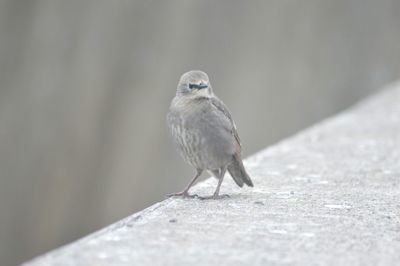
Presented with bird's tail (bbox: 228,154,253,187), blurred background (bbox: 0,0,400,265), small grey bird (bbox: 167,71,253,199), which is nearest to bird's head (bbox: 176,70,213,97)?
small grey bird (bbox: 167,71,253,199)

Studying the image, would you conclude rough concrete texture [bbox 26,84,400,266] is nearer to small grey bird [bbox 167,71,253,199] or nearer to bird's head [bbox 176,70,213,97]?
small grey bird [bbox 167,71,253,199]

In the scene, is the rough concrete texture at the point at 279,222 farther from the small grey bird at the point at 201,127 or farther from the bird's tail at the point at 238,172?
the small grey bird at the point at 201,127

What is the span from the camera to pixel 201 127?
5.38m

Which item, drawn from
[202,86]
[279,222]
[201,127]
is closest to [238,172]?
[201,127]

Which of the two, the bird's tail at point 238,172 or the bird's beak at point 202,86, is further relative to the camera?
the bird's tail at point 238,172

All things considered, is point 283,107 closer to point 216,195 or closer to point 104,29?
point 104,29

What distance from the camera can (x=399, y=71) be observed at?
563 inches

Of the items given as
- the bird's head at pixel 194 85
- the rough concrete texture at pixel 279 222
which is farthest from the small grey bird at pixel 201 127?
the rough concrete texture at pixel 279 222

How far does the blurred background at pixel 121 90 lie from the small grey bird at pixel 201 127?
250 inches

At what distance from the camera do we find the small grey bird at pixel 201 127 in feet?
17.6

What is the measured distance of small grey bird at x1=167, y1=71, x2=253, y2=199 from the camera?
17.6ft

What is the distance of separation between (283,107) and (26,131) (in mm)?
3514

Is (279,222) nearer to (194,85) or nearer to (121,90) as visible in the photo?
(194,85)

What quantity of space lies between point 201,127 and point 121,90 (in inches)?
283
